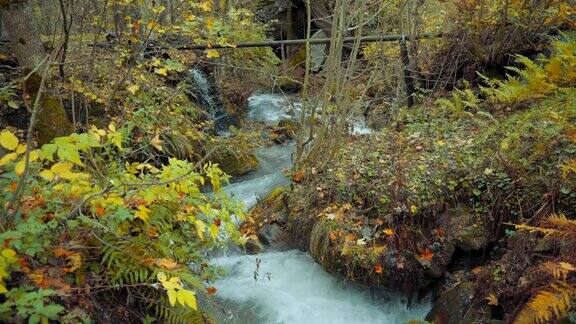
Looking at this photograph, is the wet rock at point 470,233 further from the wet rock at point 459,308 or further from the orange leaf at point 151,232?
the orange leaf at point 151,232

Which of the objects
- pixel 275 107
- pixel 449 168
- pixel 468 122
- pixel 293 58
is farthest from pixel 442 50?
pixel 293 58

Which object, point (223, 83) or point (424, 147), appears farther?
point (223, 83)

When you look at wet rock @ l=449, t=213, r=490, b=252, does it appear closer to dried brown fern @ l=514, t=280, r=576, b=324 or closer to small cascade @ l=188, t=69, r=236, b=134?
dried brown fern @ l=514, t=280, r=576, b=324

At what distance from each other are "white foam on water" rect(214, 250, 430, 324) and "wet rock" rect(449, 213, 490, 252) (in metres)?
0.86

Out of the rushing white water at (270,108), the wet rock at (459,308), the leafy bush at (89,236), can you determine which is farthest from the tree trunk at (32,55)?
the rushing white water at (270,108)

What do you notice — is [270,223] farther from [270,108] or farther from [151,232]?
[270,108]

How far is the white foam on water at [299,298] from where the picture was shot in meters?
5.23

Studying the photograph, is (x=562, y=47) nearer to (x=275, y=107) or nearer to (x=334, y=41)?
(x=334, y=41)

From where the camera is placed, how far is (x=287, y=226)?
6.50 m

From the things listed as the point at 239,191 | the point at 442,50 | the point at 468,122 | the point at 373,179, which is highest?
the point at 442,50

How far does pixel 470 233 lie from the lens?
502 centimetres

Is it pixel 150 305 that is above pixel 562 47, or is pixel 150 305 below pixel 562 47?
below

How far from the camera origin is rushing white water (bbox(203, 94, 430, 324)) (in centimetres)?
521

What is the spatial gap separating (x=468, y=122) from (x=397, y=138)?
3.93 feet
